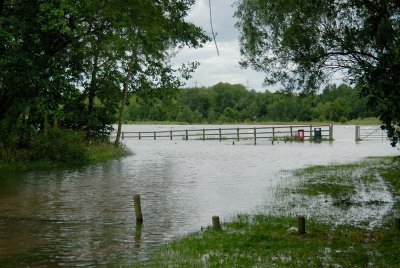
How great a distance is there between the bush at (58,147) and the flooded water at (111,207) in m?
2.91

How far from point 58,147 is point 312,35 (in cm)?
1922

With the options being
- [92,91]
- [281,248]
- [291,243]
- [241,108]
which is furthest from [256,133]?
[241,108]

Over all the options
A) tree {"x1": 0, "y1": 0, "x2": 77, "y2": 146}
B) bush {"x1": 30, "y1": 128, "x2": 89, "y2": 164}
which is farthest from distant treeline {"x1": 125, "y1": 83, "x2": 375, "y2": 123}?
tree {"x1": 0, "y1": 0, "x2": 77, "y2": 146}

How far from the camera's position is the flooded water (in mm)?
10359

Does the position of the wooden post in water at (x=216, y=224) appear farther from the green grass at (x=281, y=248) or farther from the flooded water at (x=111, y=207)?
the flooded water at (x=111, y=207)

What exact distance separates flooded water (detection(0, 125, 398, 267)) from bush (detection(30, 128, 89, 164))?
2908mm

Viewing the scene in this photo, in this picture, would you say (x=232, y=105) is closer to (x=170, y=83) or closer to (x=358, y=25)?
(x=170, y=83)

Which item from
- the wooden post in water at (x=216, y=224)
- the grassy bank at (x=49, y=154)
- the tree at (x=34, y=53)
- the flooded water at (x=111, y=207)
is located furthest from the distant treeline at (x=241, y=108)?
the wooden post in water at (x=216, y=224)

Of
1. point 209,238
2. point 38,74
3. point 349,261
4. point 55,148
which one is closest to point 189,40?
point 209,238

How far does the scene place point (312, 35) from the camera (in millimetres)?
18734

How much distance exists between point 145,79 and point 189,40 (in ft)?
102

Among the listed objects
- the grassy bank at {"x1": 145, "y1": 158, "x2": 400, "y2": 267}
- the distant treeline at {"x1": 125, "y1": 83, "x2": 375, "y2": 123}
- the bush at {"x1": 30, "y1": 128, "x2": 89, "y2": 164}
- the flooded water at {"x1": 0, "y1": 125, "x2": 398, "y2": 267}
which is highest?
the distant treeline at {"x1": 125, "y1": 83, "x2": 375, "y2": 123}

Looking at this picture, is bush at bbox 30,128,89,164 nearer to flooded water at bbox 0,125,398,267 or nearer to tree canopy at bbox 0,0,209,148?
tree canopy at bbox 0,0,209,148

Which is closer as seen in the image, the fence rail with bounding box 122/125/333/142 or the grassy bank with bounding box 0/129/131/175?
the grassy bank with bounding box 0/129/131/175
